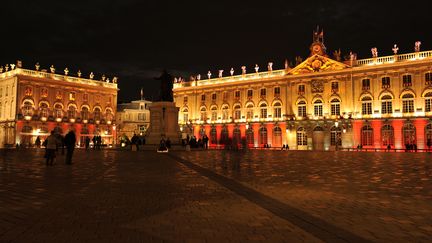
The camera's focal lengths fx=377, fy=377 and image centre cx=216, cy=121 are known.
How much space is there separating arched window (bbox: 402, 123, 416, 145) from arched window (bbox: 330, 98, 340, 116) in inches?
349

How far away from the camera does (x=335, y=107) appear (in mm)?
52844

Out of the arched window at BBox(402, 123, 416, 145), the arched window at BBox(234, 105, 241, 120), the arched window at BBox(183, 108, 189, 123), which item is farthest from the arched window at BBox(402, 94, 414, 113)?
the arched window at BBox(183, 108, 189, 123)

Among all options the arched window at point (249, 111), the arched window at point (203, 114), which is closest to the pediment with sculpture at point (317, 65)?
the arched window at point (249, 111)

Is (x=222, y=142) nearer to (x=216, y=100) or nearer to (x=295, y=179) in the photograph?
(x=216, y=100)

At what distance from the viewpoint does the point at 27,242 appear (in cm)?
465

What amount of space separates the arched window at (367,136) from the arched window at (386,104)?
2.82 m

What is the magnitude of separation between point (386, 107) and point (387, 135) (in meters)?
3.73

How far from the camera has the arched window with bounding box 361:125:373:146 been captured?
49.1 m

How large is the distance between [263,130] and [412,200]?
50907 millimetres

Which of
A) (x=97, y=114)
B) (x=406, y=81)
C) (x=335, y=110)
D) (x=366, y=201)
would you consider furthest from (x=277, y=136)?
(x=366, y=201)

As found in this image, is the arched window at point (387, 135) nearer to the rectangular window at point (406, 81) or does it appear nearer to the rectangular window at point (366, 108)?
the rectangular window at point (366, 108)

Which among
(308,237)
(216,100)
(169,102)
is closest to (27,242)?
(308,237)

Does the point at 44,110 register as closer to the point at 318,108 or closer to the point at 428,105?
the point at 318,108

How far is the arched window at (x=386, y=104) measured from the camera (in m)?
48.6
